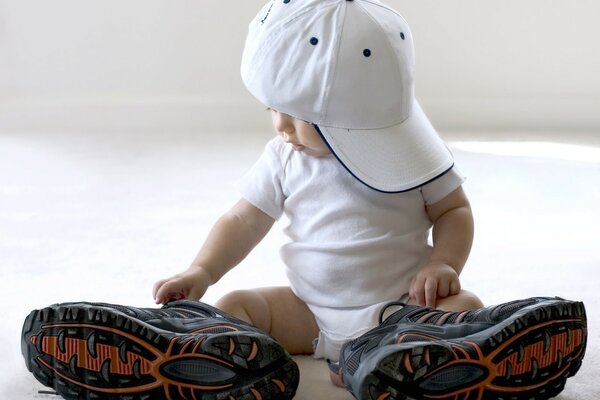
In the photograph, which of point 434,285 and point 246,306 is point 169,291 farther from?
point 434,285

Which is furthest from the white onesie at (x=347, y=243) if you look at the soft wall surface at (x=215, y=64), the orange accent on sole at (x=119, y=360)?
the soft wall surface at (x=215, y=64)

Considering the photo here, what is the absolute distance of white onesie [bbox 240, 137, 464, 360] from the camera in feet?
3.42

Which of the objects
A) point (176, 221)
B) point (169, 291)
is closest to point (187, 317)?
point (169, 291)

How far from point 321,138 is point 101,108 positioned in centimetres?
134

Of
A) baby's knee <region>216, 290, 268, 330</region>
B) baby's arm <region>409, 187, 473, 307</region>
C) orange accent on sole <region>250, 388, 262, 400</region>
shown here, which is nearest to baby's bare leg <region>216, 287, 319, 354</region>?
baby's knee <region>216, 290, 268, 330</region>

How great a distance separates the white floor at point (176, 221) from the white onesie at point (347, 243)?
7cm

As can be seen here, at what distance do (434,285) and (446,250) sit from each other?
0.06 meters

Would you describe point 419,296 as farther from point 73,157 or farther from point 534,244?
point 73,157

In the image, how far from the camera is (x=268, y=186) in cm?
111

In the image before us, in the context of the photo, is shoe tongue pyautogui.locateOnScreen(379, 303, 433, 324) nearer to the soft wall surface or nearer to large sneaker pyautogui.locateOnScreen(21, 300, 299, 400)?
large sneaker pyautogui.locateOnScreen(21, 300, 299, 400)

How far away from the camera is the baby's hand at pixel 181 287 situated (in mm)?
1036

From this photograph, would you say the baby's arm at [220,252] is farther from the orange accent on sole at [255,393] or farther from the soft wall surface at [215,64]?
the soft wall surface at [215,64]

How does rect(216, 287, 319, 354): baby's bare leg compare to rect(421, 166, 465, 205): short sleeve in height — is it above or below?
below

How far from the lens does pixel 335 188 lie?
1.07 metres
